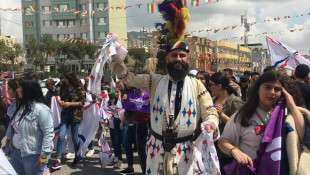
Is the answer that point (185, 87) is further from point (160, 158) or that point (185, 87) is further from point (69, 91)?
point (69, 91)

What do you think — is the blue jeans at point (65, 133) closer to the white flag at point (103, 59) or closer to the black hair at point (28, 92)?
the black hair at point (28, 92)

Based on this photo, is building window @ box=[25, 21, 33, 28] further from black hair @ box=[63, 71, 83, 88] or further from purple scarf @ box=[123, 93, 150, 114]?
purple scarf @ box=[123, 93, 150, 114]

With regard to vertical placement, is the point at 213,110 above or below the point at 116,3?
below

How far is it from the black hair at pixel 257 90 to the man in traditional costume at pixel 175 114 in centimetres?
38

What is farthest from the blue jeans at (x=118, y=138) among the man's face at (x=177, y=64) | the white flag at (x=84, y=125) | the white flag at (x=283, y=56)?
the white flag at (x=283, y=56)

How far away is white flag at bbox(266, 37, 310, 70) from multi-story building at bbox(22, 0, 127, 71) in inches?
1987

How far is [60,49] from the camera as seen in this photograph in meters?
44.5

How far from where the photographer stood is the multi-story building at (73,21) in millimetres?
55406

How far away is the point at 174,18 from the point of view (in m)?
3.30

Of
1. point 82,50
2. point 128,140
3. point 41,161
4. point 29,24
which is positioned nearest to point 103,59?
A: point 41,161

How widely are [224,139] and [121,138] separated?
3.78 meters

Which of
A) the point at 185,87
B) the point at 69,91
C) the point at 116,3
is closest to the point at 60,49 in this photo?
the point at 116,3

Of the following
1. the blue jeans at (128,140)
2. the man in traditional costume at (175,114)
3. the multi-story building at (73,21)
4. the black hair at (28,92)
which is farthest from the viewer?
the multi-story building at (73,21)

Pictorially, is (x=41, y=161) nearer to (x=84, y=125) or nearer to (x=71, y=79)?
(x=71, y=79)
